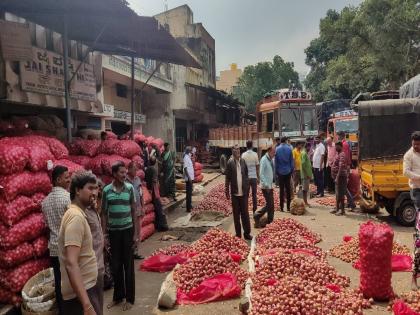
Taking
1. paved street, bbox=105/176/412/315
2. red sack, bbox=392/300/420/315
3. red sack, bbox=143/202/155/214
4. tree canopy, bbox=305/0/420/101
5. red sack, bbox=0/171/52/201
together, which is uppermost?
tree canopy, bbox=305/0/420/101

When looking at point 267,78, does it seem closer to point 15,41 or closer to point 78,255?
point 15,41

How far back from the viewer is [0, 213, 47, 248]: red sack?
191 inches

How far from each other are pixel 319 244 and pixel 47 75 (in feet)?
20.1

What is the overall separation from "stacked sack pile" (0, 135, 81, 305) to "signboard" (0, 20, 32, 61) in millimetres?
2183

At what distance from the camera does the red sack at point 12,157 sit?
4949 mm

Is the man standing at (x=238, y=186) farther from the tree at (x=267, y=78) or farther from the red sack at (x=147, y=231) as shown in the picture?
the tree at (x=267, y=78)

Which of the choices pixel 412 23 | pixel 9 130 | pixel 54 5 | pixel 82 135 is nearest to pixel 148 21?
pixel 54 5

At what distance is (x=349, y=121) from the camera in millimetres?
19312

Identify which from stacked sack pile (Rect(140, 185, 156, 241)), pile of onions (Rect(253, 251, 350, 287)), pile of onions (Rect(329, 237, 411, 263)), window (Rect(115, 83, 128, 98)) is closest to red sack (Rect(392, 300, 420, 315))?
pile of onions (Rect(253, 251, 350, 287))

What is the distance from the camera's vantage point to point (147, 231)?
29.5 feet

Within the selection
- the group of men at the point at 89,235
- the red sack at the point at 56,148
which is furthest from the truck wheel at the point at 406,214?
the red sack at the point at 56,148

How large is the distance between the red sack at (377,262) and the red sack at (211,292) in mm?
1585

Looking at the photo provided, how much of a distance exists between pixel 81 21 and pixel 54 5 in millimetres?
1581

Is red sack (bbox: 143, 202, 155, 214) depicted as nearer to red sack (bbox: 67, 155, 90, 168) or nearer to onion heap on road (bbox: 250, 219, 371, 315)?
red sack (bbox: 67, 155, 90, 168)
